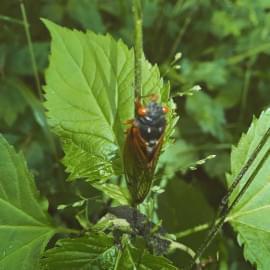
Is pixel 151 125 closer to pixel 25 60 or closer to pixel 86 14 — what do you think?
pixel 25 60

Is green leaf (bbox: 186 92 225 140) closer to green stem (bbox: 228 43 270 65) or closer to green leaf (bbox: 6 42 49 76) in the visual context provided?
green stem (bbox: 228 43 270 65)

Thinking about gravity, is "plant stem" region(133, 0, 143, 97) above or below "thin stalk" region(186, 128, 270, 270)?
above

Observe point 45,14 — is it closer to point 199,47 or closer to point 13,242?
point 199,47

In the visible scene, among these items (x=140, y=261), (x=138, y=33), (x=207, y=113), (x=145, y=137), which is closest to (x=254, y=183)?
(x=140, y=261)

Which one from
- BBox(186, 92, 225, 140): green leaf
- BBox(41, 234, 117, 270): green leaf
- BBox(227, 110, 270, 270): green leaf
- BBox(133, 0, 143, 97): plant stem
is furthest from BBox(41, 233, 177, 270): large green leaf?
BBox(186, 92, 225, 140): green leaf

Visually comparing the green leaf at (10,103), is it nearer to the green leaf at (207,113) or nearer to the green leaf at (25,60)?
the green leaf at (25,60)

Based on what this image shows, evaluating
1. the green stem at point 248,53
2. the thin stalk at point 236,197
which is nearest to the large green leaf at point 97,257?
the thin stalk at point 236,197
